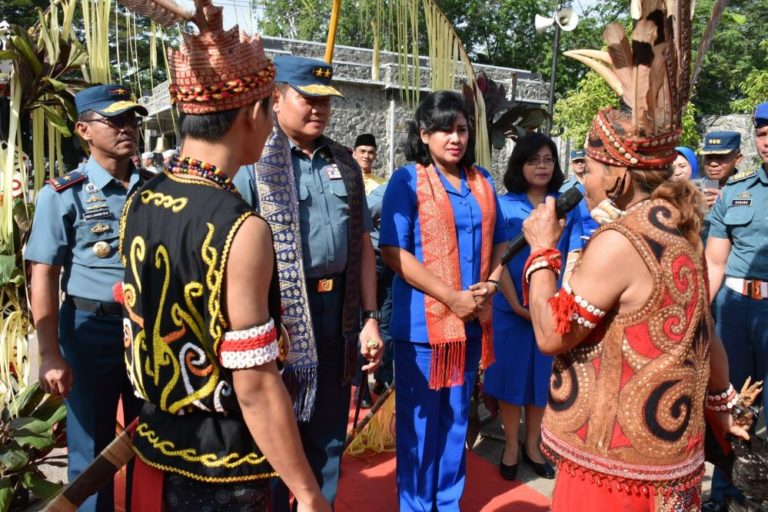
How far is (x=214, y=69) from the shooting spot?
4.50 ft

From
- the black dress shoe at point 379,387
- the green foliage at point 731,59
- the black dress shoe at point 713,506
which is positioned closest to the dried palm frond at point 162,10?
the black dress shoe at point 713,506

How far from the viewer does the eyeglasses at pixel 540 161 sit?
3.52 metres

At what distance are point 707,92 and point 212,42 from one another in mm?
23597

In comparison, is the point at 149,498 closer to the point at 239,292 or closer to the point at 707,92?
the point at 239,292

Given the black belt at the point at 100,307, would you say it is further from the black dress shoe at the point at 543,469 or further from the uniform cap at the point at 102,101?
the black dress shoe at the point at 543,469

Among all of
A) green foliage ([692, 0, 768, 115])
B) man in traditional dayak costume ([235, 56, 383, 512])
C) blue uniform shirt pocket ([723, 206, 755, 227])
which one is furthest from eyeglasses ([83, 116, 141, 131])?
green foliage ([692, 0, 768, 115])

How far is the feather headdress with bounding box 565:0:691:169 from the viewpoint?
5.56ft

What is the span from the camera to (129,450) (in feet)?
5.44

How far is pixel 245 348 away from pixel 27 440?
72.1 inches

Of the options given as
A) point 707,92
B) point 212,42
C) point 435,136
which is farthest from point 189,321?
point 707,92

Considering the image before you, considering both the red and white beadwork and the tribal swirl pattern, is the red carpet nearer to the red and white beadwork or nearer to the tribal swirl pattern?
the tribal swirl pattern

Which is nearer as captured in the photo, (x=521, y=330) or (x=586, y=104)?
(x=521, y=330)

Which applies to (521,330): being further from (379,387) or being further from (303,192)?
(303,192)

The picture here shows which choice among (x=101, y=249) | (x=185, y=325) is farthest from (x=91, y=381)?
(x=185, y=325)
